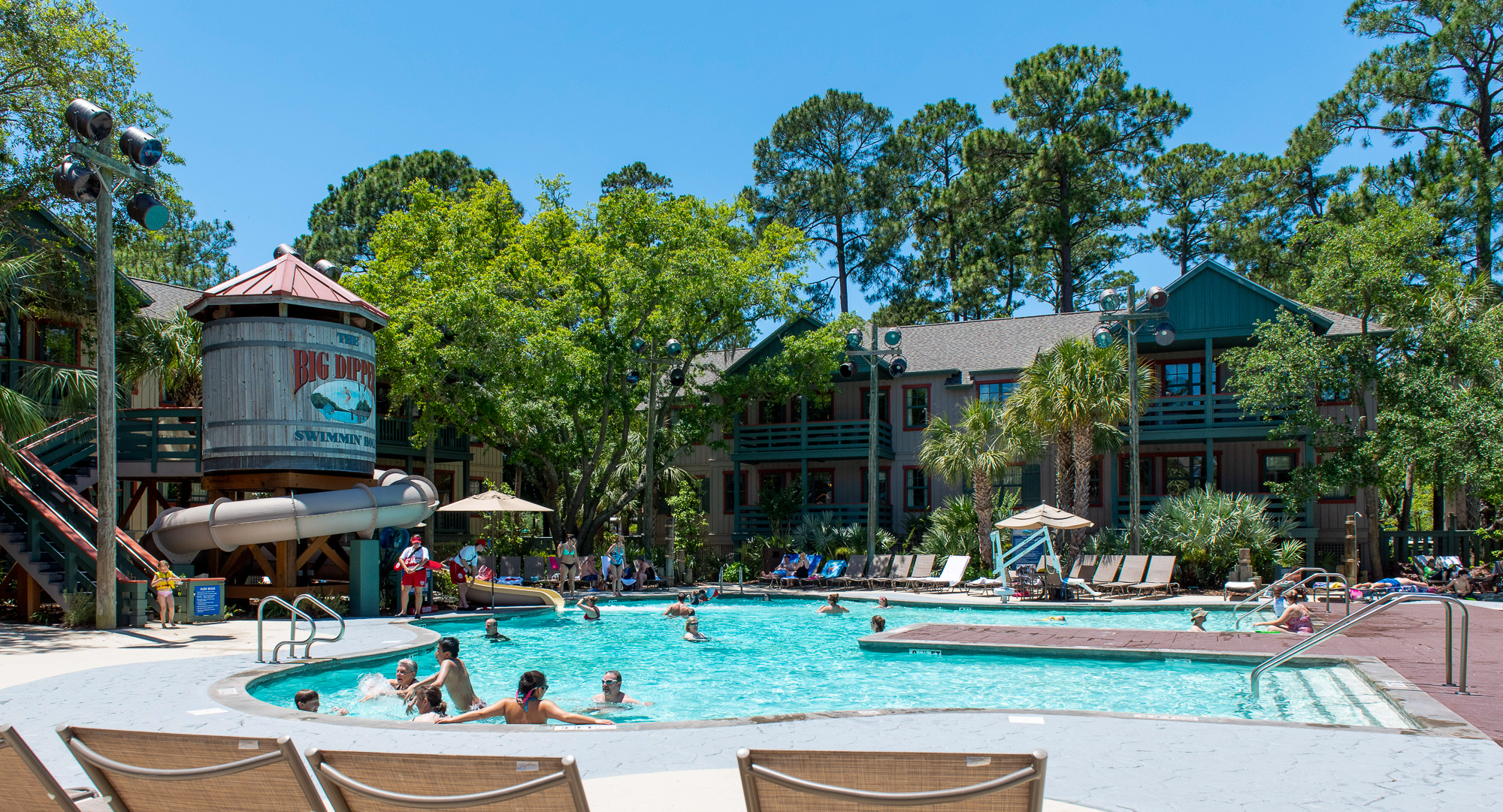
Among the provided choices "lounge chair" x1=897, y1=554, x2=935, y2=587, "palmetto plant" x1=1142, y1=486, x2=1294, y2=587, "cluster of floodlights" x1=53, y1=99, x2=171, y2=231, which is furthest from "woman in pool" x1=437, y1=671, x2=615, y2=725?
"palmetto plant" x1=1142, y1=486, x2=1294, y2=587

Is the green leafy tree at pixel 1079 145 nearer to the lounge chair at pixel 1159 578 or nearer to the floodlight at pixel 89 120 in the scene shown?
the lounge chair at pixel 1159 578

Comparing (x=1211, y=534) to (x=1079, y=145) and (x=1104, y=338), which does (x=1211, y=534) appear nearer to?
(x=1104, y=338)

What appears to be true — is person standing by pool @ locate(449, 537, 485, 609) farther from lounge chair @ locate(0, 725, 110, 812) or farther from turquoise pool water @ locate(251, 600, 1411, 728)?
lounge chair @ locate(0, 725, 110, 812)

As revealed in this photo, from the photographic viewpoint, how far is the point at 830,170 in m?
47.7

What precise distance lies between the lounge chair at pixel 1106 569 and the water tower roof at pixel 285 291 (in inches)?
658

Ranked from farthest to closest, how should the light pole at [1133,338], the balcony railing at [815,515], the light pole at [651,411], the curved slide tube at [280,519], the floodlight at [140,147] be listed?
the balcony railing at [815,515]
the light pole at [651,411]
the light pole at [1133,338]
the curved slide tube at [280,519]
the floodlight at [140,147]

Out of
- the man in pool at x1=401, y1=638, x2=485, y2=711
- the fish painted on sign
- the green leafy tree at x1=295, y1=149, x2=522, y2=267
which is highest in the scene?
the green leafy tree at x1=295, y1=149, x2=522, y2=267

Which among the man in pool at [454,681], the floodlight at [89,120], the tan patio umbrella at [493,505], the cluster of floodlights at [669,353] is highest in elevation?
the floodlight at [89,120]

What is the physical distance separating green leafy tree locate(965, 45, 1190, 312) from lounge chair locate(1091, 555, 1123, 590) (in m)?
20.0

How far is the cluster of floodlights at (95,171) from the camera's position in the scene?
13.5m

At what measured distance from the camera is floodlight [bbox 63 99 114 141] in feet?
44.6

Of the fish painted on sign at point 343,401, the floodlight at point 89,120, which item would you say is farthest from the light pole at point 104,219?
the fish painted on sign at point 343,401

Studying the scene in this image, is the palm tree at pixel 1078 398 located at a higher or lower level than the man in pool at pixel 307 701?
higher

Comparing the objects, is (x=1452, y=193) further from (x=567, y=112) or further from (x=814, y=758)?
(x=814, y=758)
